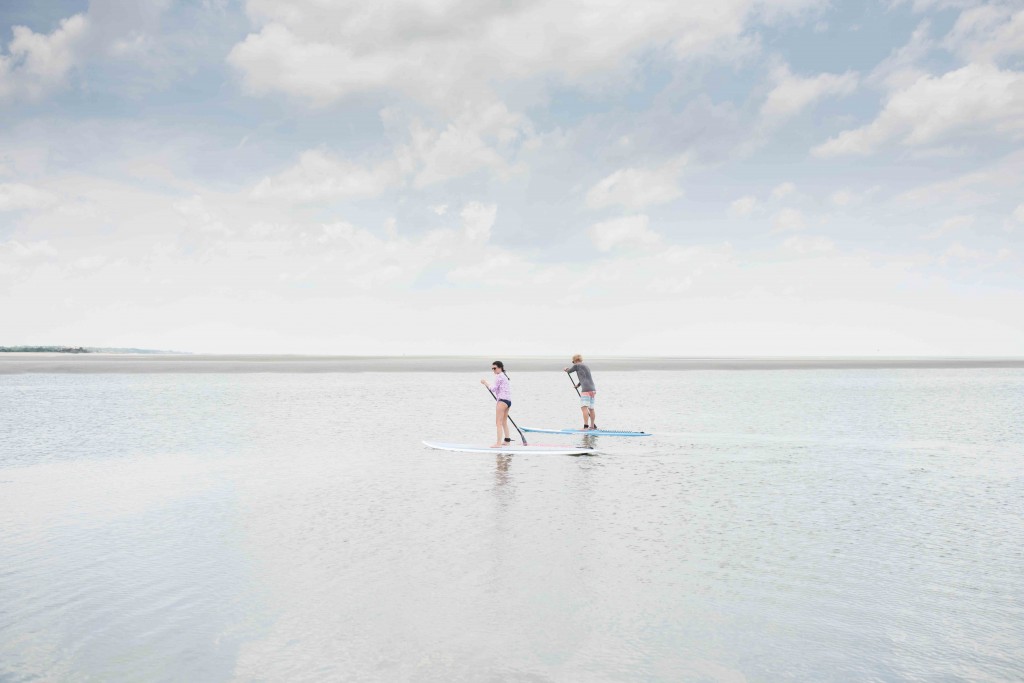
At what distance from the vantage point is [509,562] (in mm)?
9133

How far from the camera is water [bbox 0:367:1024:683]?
6.38 metres

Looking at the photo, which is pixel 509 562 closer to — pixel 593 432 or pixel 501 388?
pixel 501 388

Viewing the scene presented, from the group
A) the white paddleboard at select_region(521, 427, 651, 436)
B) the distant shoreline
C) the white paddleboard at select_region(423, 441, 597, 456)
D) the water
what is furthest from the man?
the distant shoreline

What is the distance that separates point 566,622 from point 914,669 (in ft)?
10.2

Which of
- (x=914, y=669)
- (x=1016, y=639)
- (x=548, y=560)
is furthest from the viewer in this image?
(x=548, y=560)

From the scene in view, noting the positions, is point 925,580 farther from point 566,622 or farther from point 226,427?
point 226,427

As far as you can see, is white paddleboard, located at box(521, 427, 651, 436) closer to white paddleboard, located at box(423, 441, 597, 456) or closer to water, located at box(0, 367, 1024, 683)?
water, located at box(0, 367, 1024, 683)

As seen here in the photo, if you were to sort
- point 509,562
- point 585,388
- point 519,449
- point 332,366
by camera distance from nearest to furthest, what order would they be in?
point 509,562
point 519,449
point 585,388
point 332,366

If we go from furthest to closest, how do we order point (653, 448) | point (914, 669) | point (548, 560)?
1. point (653, 448)
2. point (548, 560)
3. point (914, 669)

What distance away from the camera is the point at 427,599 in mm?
7750

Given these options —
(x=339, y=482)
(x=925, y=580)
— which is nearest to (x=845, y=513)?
(x=925, y=580)

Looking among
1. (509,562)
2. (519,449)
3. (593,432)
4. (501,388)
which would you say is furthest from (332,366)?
(509,562)

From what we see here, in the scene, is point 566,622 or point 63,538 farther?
point 63,538

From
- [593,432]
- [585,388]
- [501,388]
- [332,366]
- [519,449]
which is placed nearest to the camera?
[519,449]
